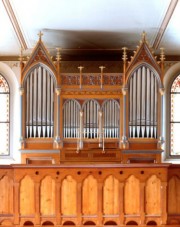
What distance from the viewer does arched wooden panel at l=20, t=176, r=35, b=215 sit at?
6992mm

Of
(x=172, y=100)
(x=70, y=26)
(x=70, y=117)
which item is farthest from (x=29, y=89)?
(x=172, y=100)

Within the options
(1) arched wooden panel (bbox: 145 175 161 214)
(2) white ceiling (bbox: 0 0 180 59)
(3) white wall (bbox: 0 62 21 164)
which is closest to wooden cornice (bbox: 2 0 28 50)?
(2) white ceiling (bbox: 0 0 180 59)

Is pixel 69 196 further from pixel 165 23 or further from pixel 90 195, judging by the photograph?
pixel 165 23

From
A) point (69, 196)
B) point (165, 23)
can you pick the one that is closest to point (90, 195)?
point (69, 196)

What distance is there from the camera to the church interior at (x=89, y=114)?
701 centimetres

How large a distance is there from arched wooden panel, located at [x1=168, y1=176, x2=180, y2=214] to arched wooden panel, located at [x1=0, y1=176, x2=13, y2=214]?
2.52 metres

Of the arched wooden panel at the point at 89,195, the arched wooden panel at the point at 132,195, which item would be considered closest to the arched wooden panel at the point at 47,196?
the arched wooden panel at the point at 89,195

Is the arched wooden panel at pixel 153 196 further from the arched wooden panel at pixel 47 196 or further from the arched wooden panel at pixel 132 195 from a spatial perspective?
the arched wooden panel at pixel 47 196

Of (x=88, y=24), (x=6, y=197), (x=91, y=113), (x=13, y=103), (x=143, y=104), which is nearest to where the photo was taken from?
(x=6, y=197)

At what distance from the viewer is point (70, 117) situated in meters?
9.02

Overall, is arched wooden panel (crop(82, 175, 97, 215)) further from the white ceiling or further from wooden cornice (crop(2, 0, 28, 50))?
wooden cornice (crop(2, 0, 28, 50))

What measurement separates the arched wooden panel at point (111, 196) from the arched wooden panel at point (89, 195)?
16 cm

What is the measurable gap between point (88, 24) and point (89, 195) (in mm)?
3093

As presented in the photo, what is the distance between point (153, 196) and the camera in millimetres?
7027
